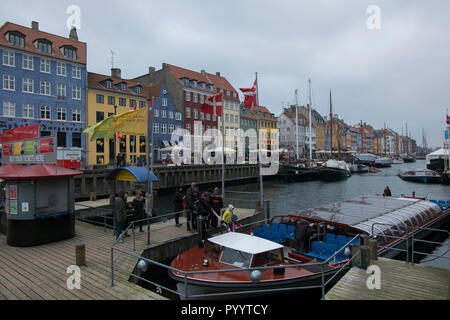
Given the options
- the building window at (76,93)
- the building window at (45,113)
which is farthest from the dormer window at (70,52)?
the building window at (45,113)

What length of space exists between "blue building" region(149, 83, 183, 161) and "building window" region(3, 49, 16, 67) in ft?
→ 68.8

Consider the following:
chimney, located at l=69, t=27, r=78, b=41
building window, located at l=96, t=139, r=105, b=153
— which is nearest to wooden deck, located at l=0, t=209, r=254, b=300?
building window, located at l=96, t=139, r=105, b=153

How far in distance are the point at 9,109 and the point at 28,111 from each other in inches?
81.2

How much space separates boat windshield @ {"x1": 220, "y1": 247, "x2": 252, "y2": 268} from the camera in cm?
894

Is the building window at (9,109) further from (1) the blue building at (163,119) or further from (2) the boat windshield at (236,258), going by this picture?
(2) the boat windshield at (236,258)

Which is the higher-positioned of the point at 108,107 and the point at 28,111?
the point at 108,107

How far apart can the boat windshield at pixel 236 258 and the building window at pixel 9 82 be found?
40421mm

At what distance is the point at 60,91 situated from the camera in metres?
42.8

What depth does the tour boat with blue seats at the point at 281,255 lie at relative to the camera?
827cm

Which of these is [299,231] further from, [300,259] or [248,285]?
[248,285]

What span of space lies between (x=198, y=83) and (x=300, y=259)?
2402 inches

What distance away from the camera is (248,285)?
324 inches

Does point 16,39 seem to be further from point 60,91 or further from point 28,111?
point 28,111

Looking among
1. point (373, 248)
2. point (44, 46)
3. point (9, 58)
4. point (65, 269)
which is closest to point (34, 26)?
point (44, 46)
